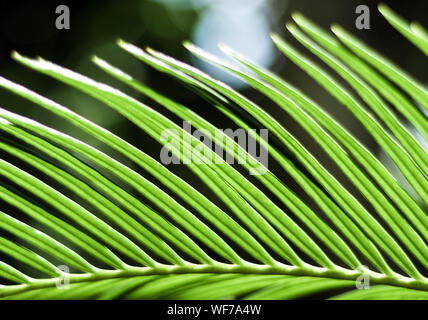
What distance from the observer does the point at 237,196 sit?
0.66 metres

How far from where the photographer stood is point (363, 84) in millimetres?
628

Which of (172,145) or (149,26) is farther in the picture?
(149,26)

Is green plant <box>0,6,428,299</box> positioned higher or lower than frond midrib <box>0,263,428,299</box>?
higher

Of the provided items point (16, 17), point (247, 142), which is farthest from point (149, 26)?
point (247, 142)

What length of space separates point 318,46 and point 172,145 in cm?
25

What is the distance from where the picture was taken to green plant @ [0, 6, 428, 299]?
2.08 ft

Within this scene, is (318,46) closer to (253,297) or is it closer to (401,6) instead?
(253,297)

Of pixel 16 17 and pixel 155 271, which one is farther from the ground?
pixel 16 17

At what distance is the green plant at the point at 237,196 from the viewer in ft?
2.08

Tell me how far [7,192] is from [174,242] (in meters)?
0.25

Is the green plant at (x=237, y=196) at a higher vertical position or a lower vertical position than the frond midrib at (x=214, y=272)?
higher
